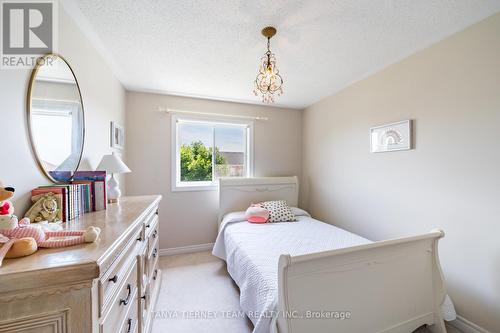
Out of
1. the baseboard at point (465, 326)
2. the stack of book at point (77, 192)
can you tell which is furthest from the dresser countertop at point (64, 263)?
the baseboard at point (465, 326)

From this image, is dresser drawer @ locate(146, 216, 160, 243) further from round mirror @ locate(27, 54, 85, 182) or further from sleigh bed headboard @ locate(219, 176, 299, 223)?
sleigh bed headboard @ locate(219, 176, 299, 223)

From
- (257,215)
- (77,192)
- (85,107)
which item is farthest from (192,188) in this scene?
(77,192)

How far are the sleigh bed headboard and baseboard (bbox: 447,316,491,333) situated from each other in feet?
6.69

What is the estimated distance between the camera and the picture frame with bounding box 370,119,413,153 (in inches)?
78.0

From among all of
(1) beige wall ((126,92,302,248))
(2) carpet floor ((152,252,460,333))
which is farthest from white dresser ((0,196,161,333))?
(1) beige wall ((126,92,302,248))

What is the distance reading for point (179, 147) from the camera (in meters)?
3.07

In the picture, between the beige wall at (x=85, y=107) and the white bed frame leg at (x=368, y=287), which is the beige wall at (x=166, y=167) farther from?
the white bed frame leg at (x=368, y=287)

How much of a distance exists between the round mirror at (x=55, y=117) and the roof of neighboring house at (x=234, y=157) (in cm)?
202

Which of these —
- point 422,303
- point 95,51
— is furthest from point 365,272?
point 95,51

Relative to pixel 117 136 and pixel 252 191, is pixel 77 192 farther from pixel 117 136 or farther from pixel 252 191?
pixel 252 191

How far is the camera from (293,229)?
2365 millimetres

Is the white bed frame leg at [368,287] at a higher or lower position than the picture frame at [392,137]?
lower

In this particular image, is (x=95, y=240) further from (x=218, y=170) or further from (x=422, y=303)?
(x=218, y=170)

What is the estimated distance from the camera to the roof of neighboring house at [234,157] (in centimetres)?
331
